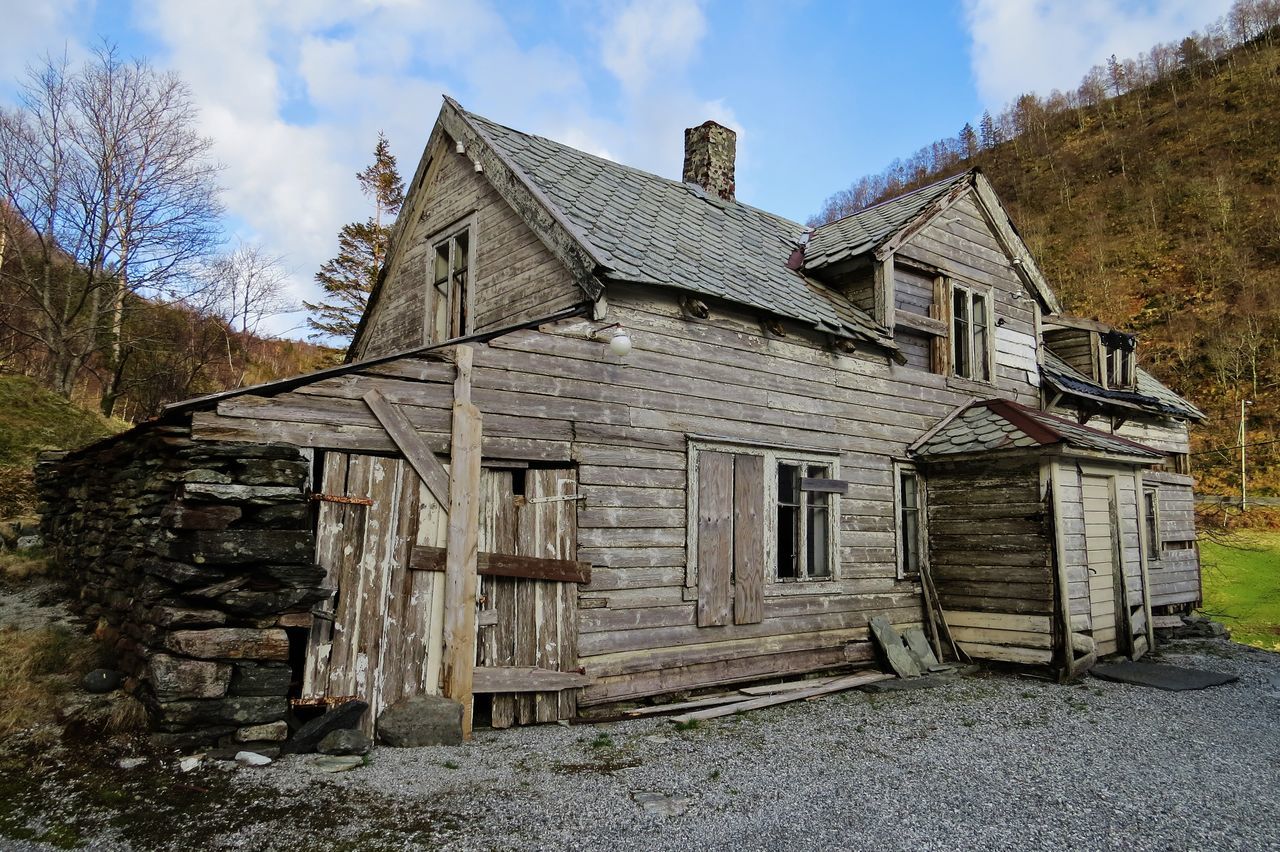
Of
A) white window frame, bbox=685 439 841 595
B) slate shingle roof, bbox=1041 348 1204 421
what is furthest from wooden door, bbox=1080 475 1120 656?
white window frame, bbox=685 439 841 595

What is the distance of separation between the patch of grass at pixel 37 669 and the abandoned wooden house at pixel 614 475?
40 cm

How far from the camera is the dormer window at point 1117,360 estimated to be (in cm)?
1499

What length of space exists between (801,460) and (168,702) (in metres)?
7.13

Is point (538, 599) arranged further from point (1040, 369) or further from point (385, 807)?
point (1040, 369)

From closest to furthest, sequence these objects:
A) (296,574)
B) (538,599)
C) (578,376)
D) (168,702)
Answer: (168,702), (296,574), (538,599), (578,376)

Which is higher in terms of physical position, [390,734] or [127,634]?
[127,634]

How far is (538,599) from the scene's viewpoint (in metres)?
6.96

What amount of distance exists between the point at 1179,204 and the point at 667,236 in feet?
179

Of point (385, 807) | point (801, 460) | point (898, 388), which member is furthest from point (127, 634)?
point (898, 388)

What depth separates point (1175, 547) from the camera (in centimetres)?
1558

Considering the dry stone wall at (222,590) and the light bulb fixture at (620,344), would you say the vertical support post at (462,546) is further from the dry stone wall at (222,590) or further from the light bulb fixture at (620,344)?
the light bulb fixture at (620,344)

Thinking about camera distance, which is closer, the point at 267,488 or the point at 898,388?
the point at 267,488

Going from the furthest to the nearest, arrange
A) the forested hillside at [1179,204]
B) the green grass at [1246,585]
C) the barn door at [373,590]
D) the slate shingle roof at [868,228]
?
the forested hillside at [1179,204] → the green grass at [1246,585] → the slate shingle roof at [868,228] → the barn door at [373,590]

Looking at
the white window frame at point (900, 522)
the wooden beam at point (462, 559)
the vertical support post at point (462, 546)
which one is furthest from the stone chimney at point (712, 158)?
the wooden beam at point (462, 559)
